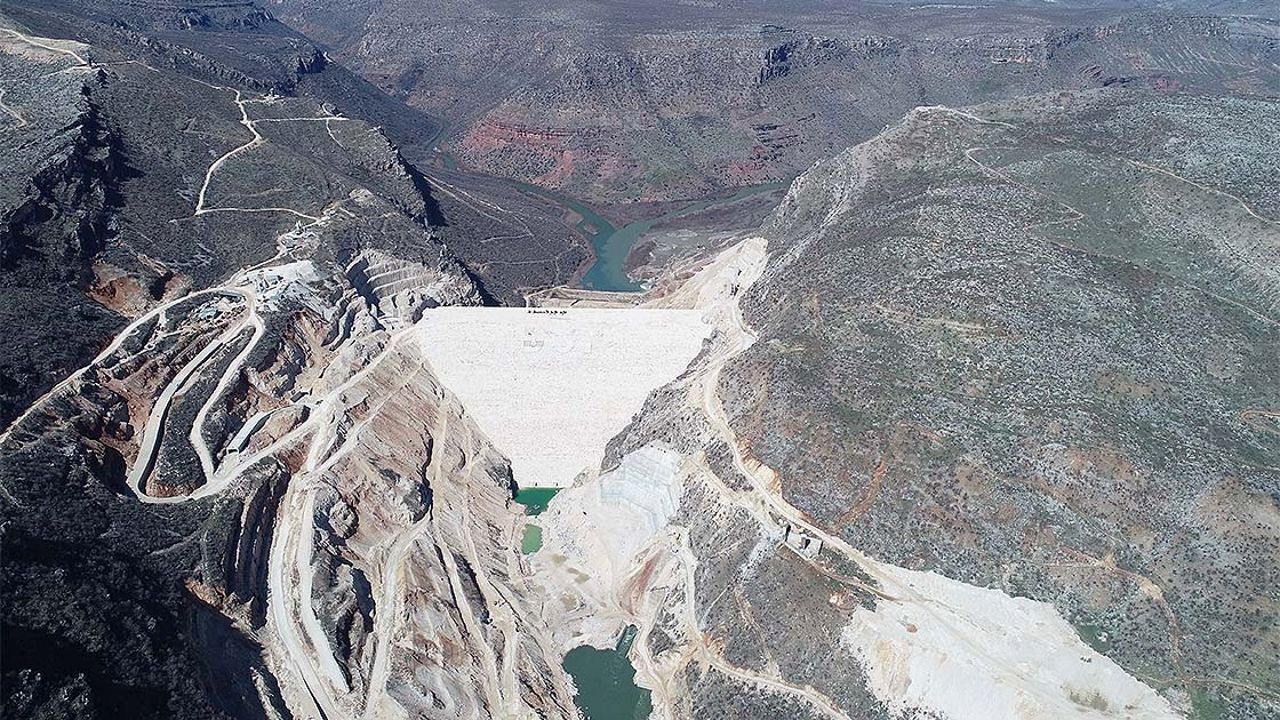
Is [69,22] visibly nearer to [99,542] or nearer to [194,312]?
[194,312]

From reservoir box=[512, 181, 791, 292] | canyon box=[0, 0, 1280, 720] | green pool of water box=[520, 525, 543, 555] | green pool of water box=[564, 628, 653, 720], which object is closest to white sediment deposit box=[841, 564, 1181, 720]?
canyon box=[0, 0, 1280, 720]

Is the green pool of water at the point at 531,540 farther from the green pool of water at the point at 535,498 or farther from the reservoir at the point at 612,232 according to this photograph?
the reservoir at the point at 612,232

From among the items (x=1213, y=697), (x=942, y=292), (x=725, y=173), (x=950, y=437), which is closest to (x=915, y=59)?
(x=725, y=173)

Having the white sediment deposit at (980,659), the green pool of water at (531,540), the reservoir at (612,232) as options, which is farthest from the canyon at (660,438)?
the reservoir at (612,232)

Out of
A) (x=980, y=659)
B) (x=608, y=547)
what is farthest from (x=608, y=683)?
(x=980, y=659)

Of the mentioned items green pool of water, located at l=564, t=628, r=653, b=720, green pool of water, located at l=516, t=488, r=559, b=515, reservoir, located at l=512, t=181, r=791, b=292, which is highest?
reservoir, located at l=512, t=181, r=791, b=292

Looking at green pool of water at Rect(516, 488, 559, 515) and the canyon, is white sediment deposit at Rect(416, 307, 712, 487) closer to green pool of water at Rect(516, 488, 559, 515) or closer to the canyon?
the canyon
